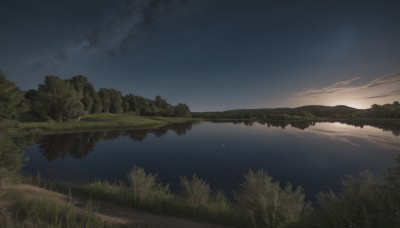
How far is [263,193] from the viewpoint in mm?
8258

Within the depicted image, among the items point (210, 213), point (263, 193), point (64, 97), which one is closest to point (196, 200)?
point (210, 213)

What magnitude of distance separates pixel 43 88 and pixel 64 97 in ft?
32.3

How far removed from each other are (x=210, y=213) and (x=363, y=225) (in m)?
6.10

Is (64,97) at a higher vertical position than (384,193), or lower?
higher

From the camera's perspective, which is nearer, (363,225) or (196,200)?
(363,225)

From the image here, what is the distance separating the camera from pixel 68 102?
6356 cm

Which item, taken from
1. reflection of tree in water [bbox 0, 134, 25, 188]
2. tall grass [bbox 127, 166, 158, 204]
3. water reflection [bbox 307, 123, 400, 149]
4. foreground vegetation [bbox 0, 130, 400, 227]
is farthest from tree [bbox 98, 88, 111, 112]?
tall grass [bbox 127, 166, 158, 204]

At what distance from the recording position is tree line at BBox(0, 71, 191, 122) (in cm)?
3860

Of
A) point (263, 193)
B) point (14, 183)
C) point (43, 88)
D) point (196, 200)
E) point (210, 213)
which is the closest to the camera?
point (263, 193)

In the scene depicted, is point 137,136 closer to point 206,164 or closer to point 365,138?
point 206,164

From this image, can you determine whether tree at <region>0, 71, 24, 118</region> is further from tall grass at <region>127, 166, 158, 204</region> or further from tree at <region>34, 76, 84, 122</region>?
tree at <region>34, 76, 84, 122</region>

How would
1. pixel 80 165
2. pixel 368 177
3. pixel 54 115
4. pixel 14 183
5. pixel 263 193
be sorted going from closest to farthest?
pixel 368 177 < pixel 263 193 < pixel 14 183 < pixel 80 165 < pixel 54 115

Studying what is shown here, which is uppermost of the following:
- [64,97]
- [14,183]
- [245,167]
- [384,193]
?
[64,97]

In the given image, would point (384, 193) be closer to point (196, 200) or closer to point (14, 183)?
point (196, 200)
